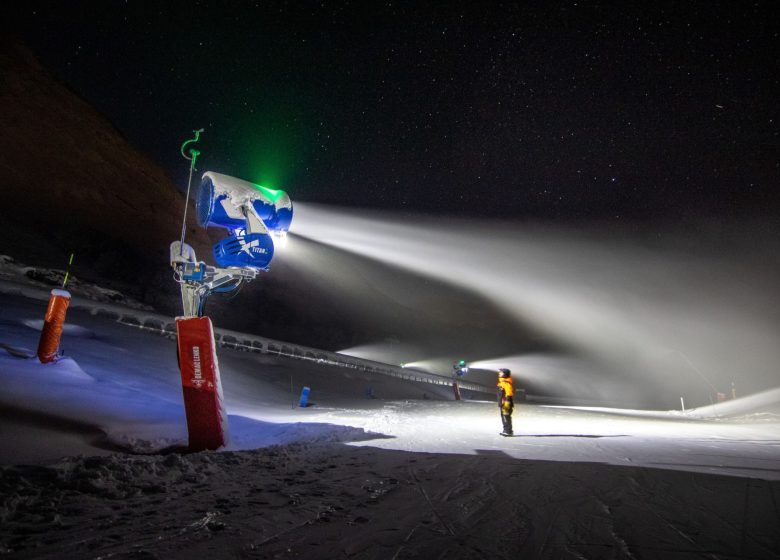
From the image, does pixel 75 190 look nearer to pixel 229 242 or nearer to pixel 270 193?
pixel 270 193

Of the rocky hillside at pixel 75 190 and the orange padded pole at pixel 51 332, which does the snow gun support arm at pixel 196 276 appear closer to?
the orange padded pole at pixel 51 332

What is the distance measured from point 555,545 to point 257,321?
42364 mm

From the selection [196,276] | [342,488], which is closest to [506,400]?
[342,488]

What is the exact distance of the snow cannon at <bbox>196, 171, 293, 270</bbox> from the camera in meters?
6.24

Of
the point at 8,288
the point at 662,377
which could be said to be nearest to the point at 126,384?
the point at 8,288

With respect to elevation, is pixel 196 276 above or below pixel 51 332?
above

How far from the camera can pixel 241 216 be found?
254 inches

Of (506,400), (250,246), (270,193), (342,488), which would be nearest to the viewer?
(342,488)

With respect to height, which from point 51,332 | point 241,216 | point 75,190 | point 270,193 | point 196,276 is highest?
point 75,190

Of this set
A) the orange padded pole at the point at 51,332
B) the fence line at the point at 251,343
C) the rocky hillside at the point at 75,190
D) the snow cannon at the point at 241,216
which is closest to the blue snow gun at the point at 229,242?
the snow cannon at the point at 241,216

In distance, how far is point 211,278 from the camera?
645 cm

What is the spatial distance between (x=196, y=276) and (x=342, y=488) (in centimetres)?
420

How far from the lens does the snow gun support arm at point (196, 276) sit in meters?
6.30

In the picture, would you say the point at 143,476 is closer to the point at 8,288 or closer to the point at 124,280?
the point at 8,288
